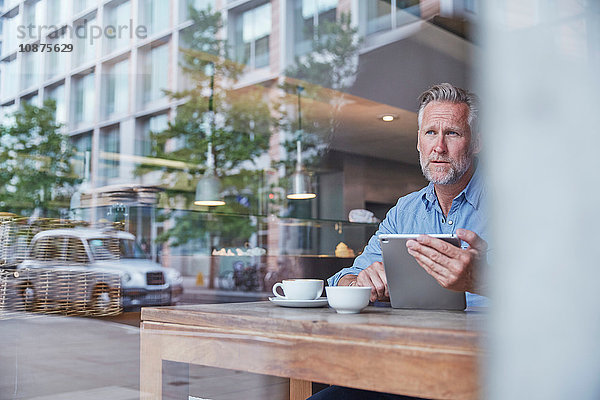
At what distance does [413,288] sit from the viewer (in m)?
1.20

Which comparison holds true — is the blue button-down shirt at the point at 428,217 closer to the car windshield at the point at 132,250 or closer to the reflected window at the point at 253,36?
the car windshield at the point at 132,250

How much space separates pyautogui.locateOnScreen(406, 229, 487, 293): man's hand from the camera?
1.03 meters

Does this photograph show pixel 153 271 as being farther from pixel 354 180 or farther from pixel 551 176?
pixel 551 176

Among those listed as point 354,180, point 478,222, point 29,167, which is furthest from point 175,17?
point 478,222

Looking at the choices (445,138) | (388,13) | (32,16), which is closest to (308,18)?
(388,13)

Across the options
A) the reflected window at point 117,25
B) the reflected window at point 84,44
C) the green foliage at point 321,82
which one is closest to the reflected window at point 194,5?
the reflected window at point 117,25

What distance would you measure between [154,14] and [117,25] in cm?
55

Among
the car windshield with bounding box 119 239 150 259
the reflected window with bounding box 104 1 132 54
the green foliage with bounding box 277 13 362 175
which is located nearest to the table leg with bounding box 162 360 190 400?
the car windshield with bounding box 119 239 150 259

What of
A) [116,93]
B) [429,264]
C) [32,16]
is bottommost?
[429,264]

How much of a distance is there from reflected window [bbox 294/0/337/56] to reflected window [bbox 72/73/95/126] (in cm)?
353

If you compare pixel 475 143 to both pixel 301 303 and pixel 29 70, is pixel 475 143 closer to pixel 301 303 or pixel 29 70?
pixel 301 303

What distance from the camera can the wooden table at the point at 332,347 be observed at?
746mm

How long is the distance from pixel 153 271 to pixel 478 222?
5219mm

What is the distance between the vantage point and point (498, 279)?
0.49 m
